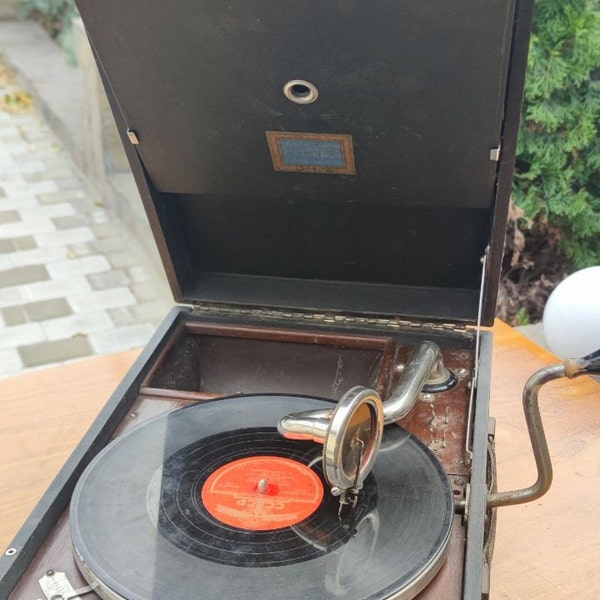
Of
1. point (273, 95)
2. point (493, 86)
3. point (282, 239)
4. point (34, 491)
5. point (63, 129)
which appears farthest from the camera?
point (63, 129)

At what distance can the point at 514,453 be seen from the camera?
144 centimetres

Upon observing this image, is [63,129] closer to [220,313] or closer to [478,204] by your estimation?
[220,313]

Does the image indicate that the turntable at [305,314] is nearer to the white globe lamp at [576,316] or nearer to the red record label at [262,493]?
the red record label at [262,493]

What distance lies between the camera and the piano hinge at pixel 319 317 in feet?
4.72

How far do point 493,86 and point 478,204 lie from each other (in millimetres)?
242

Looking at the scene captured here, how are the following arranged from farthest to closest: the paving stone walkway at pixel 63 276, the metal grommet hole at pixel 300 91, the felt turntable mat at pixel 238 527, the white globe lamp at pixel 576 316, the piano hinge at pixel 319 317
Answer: the paving stone walkway at pixel 63 276 → the white globe lamp at pixel 576 316 → the piano hinge at pixel 319 317 → the metal grommet hole at pixel 300 91 → the felt turntable mat at pixel 238 527

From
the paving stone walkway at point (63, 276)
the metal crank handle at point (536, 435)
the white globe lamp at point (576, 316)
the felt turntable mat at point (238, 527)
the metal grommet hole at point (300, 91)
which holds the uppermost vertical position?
the paving stone walkway at point (63, 276)

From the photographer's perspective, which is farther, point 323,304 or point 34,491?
point 323,304

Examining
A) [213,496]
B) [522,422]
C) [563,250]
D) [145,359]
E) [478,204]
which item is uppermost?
[563,250]

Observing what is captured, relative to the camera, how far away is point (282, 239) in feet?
4.91

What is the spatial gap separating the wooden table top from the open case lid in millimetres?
257

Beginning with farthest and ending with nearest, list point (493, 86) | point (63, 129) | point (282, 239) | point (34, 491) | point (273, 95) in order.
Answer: point (63, 129)
point (282, 239)
point (34, 491)
point (273, 95)
point (493, 86)

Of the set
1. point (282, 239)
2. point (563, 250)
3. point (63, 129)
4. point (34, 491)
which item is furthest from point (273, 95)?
point (63, 129)

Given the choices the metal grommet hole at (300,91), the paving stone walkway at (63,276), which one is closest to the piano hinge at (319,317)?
the metal grommet hole at (300,91)
